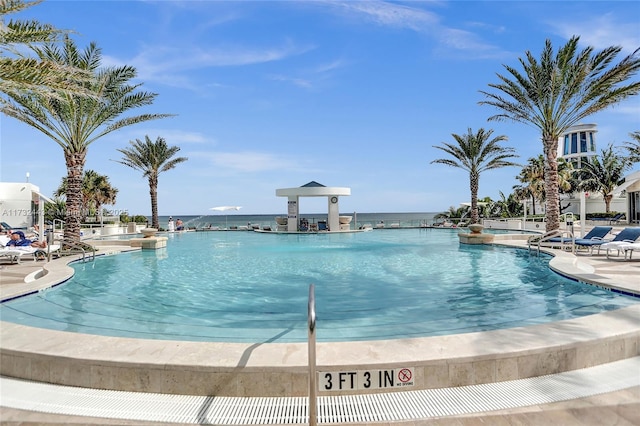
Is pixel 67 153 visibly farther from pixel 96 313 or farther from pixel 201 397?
pixel 201 397

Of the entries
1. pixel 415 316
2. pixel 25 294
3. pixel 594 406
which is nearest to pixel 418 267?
pixel 415 316

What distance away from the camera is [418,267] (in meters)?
11.5

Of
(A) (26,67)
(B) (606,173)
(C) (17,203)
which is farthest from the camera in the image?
(B) (606,173)

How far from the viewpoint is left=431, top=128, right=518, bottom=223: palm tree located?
2852 cm

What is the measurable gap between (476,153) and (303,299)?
2525 centimetres

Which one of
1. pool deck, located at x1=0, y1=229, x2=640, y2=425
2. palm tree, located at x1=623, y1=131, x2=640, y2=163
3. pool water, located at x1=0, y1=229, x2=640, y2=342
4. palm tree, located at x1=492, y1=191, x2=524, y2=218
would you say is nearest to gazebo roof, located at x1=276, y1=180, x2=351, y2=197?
Result: pool water, located at x1=0, y1=229, x2=640, y2=342

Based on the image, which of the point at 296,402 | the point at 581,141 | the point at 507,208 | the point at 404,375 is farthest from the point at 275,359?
the point at 581,141

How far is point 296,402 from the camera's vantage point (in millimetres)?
3221

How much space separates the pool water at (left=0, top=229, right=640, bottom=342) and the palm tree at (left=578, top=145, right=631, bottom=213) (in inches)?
1394

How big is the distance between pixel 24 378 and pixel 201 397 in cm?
188

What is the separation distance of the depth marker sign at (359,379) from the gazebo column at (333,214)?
993 inches

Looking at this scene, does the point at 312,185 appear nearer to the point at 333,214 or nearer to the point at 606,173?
the point at 333,214

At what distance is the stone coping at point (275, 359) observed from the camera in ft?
10.8

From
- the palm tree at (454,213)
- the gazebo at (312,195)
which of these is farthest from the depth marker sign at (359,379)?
the palm tree at (454,213)
